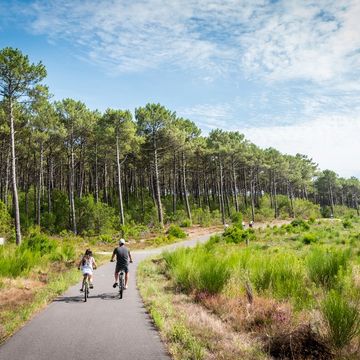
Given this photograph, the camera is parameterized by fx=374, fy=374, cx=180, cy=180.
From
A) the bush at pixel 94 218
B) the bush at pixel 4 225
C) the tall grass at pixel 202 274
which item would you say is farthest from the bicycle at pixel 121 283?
the bush at pixel 94 218

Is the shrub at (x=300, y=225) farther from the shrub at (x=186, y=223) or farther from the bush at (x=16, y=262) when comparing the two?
the bush at (x=16, y=262)

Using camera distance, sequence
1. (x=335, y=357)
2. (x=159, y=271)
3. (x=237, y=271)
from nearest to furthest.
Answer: (x=335, y=357), (x=237, y=271), (x=159, y=271)

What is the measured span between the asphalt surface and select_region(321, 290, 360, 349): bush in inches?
116

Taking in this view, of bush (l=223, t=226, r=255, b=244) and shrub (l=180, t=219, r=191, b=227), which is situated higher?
shrub (l=180, t=219, r=191, b=227)

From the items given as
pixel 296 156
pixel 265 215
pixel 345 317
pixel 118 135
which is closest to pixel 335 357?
pixel 345 317

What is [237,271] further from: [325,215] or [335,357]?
[325,215]

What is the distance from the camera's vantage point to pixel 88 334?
8125 mm

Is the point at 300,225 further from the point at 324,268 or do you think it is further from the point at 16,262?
the point at 16,262

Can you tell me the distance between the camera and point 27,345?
7387 mm

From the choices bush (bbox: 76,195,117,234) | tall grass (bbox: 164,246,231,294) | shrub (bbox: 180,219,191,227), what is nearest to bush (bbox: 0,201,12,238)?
bush (bbox: 76,195,117,234)

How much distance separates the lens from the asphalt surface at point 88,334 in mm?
6855

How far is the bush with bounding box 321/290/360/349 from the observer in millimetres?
6461

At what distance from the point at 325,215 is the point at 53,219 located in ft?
210

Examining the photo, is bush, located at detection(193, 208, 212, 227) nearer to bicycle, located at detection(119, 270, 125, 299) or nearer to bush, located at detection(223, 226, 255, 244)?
bush, located at detection(223, 226, 255, 244)
